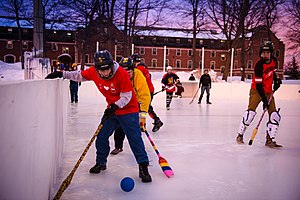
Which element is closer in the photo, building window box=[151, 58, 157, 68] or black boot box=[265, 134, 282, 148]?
black boot box=[265, 134, 282, 148]

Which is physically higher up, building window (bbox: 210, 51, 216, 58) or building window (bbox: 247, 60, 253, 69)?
building window (bbox: 210, 51, 216, 58)

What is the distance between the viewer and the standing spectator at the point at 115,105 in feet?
9.77

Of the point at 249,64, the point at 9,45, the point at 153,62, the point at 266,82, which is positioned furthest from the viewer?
the point at 249,64

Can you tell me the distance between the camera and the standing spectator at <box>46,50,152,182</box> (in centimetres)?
298

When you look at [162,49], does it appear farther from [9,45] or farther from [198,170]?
[198,170]

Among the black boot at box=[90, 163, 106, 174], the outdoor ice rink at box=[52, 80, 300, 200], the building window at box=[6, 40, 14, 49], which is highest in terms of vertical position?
the building window at box=[6, 40, 14, 49]

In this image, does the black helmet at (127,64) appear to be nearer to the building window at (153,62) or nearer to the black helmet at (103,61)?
the black helmet at (103,61)

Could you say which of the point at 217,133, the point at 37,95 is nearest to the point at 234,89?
the point at 217,133

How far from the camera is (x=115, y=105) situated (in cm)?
299

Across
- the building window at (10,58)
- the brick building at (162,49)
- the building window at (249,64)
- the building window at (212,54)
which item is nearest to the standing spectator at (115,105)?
the brick building at (162,49)

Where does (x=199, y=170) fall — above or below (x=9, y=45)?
below

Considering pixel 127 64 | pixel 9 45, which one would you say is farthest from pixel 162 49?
pixel 127 64

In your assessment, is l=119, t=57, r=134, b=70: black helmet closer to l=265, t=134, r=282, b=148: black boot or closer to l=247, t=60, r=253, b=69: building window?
l=265, t=134, r=282, b=148: black boot

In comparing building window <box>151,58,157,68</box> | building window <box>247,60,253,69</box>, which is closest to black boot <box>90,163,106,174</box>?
building window <box>151,58,157,68</box>
